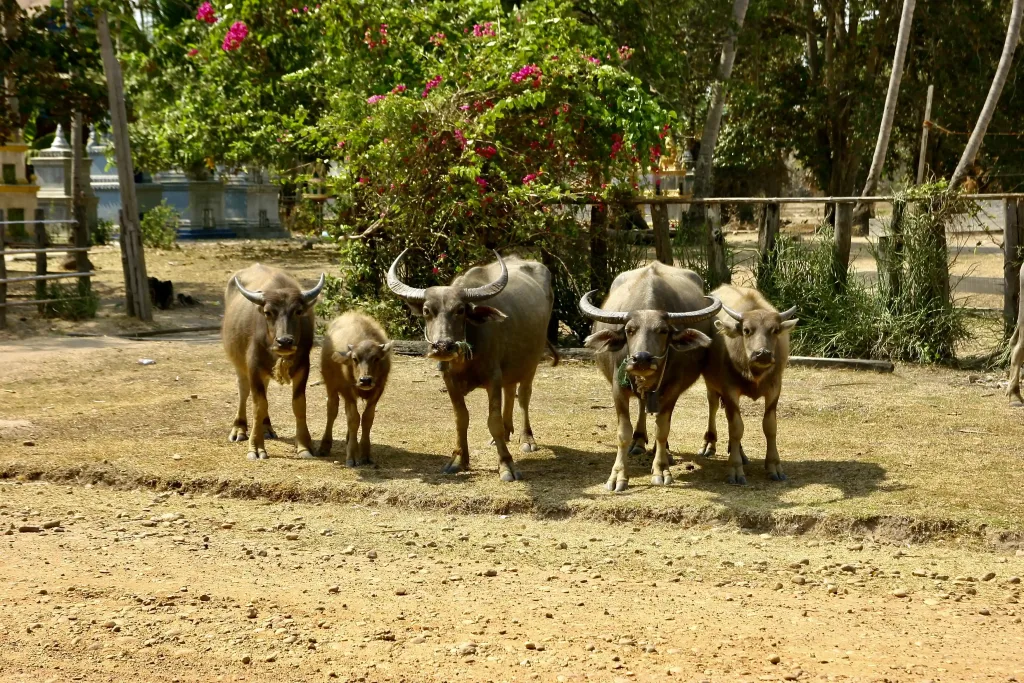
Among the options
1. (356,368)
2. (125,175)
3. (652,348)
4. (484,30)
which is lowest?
(356,368)

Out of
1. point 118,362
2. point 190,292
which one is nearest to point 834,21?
point 190,292

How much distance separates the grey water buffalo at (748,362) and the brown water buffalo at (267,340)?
3.29m

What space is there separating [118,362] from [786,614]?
34.7 feet

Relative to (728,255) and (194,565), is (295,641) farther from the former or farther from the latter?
(728,255)

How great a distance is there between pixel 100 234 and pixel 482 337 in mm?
21327

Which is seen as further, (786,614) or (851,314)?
(851,314)

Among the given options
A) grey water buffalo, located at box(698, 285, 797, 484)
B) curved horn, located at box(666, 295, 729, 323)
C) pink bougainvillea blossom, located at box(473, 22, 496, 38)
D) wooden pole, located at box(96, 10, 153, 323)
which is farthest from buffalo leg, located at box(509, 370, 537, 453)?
wooden pole, located at box(96, 10, 153, 323)

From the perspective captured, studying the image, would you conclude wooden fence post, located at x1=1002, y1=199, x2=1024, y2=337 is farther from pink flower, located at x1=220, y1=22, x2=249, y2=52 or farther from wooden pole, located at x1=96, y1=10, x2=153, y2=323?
pink flower, located at x1=220, y1=22, x2=249, y2=52

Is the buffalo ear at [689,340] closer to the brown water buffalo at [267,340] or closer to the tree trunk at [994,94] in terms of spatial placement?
the brown water buffalo at [267,340]

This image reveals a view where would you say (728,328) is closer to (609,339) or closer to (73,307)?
(609,339)

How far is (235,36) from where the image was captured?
75.4 ft

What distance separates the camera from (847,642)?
612 cm

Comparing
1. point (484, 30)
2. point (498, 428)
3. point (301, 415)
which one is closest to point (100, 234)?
point (484, 30)

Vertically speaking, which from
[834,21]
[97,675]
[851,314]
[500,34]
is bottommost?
[97,675]
